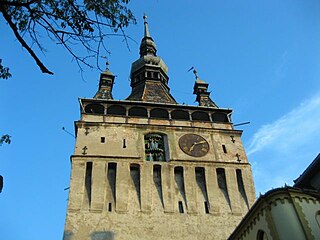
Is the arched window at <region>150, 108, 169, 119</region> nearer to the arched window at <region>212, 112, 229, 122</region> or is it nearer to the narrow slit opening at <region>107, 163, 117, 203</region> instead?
the arched window at <region>212, 112, 229, 122</region>

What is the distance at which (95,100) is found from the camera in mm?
27156

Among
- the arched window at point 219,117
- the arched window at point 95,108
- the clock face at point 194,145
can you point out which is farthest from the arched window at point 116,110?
the arched window at point 219,117

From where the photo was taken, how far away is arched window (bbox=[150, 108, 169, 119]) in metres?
27.3

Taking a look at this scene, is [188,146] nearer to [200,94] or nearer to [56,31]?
[200,94]

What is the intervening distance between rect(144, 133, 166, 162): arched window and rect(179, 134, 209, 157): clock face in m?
1.17

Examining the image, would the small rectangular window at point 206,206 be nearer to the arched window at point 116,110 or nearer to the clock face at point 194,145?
the clock face at point 194,145

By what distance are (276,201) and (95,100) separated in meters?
16.4

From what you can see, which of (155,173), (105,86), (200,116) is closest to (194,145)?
(155,173)

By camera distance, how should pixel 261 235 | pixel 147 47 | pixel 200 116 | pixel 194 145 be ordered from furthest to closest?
1. pixel 147 47
2. pixel 200 116
3. pixel 194 145
4. pixel 261 235

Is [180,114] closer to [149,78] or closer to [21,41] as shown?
[149,78]

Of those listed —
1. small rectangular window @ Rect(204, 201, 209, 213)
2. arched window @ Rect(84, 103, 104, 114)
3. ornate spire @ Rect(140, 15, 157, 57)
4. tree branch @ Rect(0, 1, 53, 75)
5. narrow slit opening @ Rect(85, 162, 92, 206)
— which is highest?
ornate spire @ Rect(140, 15, 157, 57)

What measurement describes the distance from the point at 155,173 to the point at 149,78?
13.4 metres

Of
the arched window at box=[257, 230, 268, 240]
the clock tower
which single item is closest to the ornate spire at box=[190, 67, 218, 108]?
the clock tower

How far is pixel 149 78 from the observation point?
3478cm
